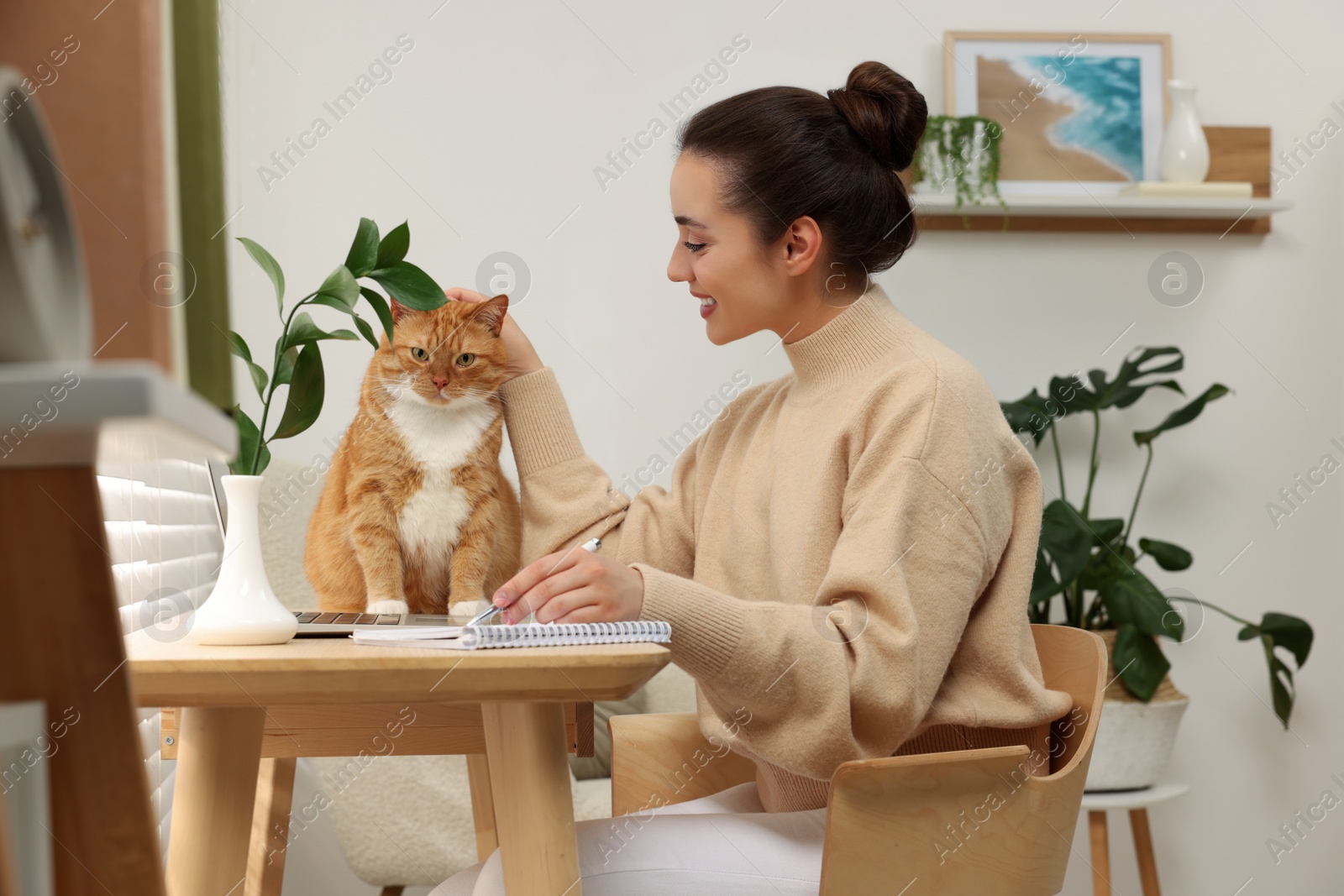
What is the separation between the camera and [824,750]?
0.91 meters

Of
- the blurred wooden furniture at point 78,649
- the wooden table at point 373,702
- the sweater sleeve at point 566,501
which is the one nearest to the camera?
the blurred wooden furniture at point 78,649

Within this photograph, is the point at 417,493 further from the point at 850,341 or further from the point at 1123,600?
the point at 1123,600

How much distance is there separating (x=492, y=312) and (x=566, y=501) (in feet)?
0.85

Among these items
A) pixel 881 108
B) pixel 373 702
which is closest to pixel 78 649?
pixel 373 702

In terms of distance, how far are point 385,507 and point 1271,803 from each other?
2.22 metres

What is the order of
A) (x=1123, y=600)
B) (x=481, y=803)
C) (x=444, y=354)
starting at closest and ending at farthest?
(x=444, y=354) < (x=481, y=803) < (x=1123, y=600)

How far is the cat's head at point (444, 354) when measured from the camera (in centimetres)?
103

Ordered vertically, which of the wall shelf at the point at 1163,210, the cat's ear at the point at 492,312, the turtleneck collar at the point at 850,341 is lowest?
the turtleneck collar at the point at 850,341

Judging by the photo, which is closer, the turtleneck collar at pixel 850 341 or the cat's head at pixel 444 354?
the cat's head at pixel 444 354

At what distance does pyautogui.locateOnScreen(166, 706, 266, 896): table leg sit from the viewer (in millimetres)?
893

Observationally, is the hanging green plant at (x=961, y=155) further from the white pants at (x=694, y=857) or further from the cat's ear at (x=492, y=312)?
the white pants at (x=694, y=857)

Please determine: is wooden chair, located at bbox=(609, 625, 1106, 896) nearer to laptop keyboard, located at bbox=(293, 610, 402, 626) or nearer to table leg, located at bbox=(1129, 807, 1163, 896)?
laptop keyboard, located at bbox=(293, 610, 402, 626)

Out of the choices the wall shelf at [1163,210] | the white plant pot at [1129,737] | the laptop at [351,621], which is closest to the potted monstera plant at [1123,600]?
the white plant pot at [1129,737]

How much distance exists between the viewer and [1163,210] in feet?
7.44
